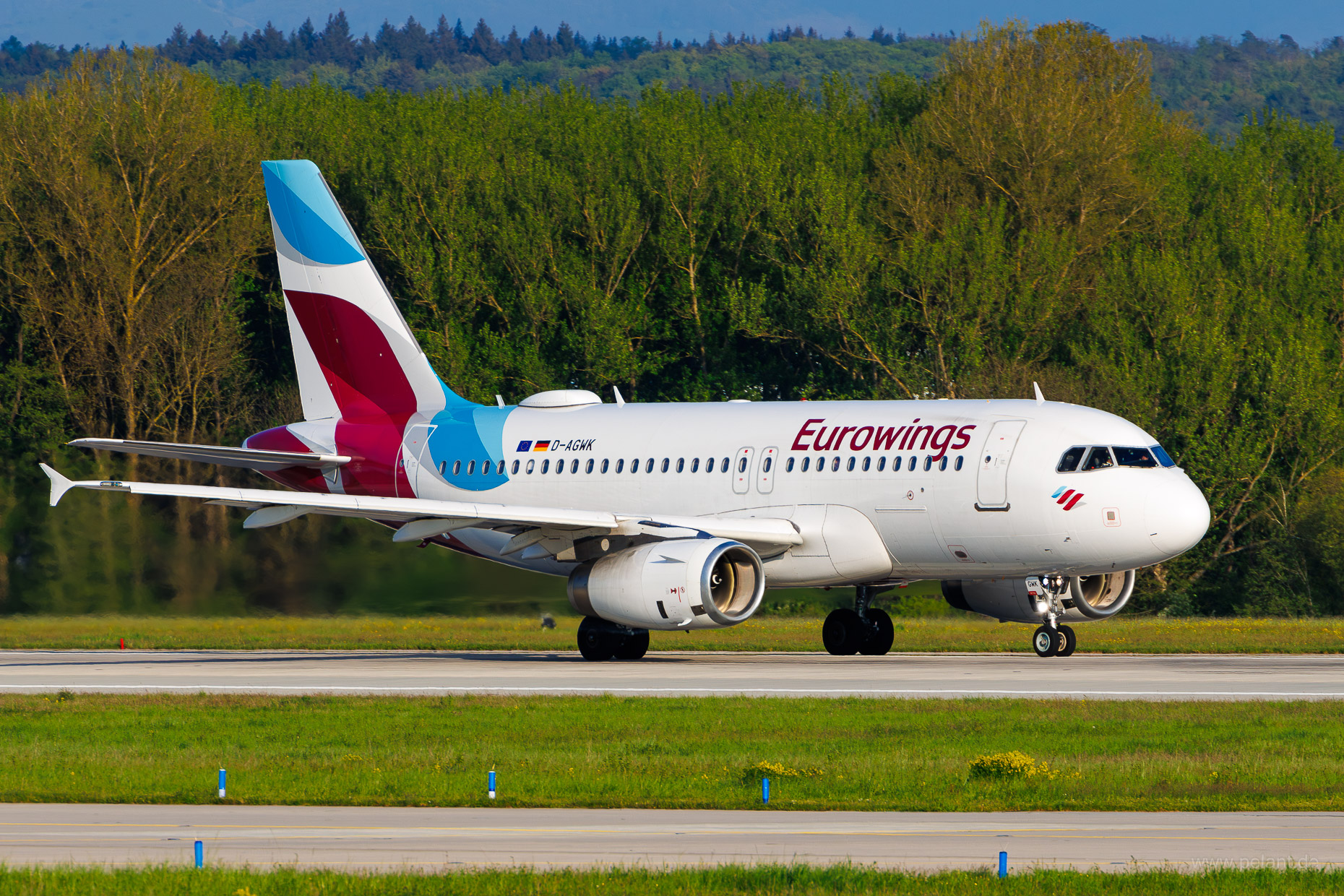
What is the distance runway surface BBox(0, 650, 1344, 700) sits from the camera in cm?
2622

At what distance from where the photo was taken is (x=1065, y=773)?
17.0m

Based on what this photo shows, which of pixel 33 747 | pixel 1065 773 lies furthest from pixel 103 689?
pixel 1065 773

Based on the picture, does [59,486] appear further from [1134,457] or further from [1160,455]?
[1160,455]

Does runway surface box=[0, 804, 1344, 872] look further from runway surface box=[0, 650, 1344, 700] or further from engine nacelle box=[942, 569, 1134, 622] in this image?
engine nacelle box=[942, 569, 1134, 622]

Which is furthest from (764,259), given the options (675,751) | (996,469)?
(675,751)

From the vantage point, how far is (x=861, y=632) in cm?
3541

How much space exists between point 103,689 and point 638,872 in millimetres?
17982

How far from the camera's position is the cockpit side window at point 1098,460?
30.9 meters

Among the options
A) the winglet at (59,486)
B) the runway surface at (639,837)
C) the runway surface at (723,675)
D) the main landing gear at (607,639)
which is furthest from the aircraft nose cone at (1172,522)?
the winglet at (59,486)

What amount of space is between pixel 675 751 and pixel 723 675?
10.3 m

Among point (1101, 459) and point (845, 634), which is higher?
point (1101, 459)

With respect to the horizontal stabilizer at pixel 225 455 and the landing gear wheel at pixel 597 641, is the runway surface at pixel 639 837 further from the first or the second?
the horizontal stabilizer at pixel 225 455

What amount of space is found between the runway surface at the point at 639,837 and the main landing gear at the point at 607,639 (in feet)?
58.9

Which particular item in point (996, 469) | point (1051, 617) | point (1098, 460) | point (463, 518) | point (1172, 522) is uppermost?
point (1098, 460)
